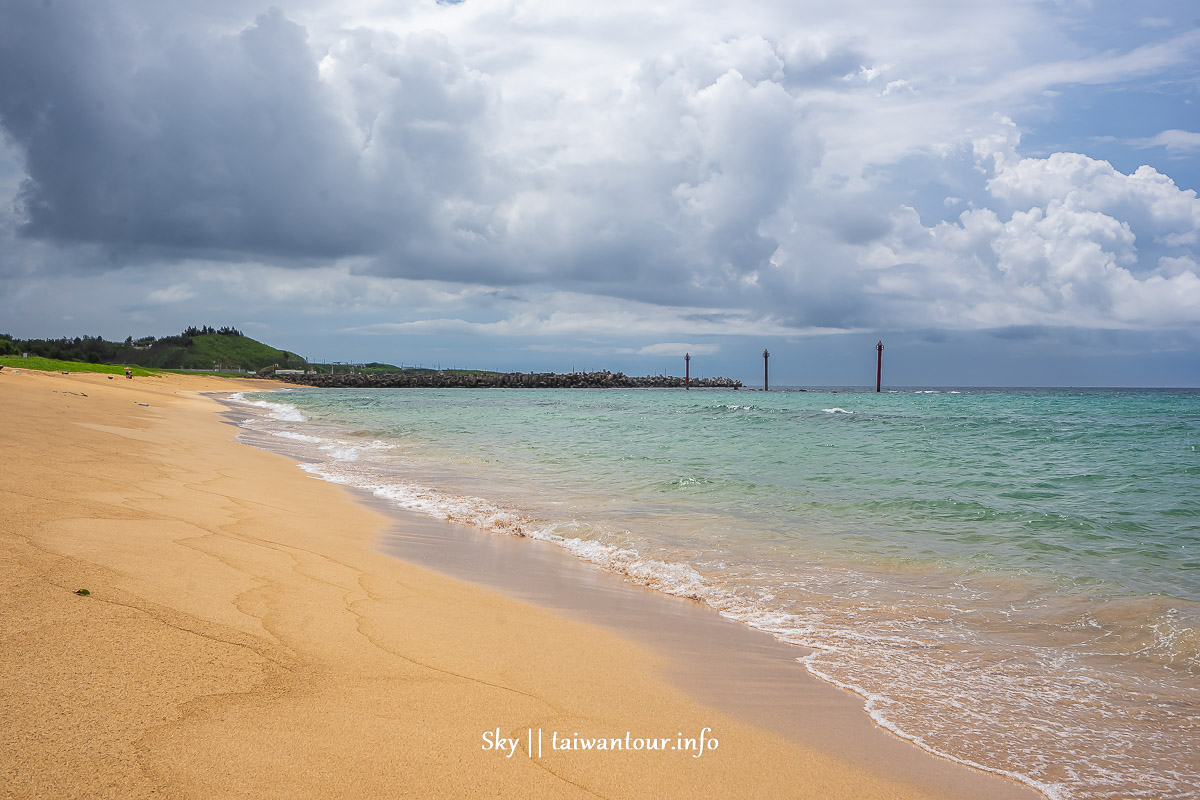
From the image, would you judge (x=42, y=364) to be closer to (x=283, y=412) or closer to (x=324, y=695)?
(x=283, y=412)

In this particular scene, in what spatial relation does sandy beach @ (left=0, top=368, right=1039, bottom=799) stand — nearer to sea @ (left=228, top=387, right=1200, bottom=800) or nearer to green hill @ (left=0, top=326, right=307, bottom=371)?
sea @ (left=228, top=387, right=1200, bottom=800)

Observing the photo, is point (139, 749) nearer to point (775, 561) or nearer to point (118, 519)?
point (118, 519)

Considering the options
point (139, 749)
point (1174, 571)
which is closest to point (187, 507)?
point (139, 749)

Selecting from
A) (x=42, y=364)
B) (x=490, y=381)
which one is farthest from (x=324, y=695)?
(x=490, y=381)

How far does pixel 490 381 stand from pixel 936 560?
11514cm

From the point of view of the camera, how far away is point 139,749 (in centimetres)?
228

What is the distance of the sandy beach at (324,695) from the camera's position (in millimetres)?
2332

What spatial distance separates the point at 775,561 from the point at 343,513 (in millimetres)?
5240

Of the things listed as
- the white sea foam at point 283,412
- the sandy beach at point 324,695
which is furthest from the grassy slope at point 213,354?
the sandy beach at point 324,695

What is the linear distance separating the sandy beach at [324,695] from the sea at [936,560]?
0.78 m

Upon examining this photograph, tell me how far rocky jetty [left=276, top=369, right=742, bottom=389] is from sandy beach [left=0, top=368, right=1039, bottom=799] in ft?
357

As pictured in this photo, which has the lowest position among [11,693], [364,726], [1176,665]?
[1176,665]

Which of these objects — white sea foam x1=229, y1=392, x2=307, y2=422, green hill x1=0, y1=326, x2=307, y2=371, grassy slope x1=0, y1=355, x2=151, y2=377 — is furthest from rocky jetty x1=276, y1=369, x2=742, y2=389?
white sea foam x1=229, y1=392, x2=307, y2=422

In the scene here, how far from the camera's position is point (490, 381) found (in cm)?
11988
